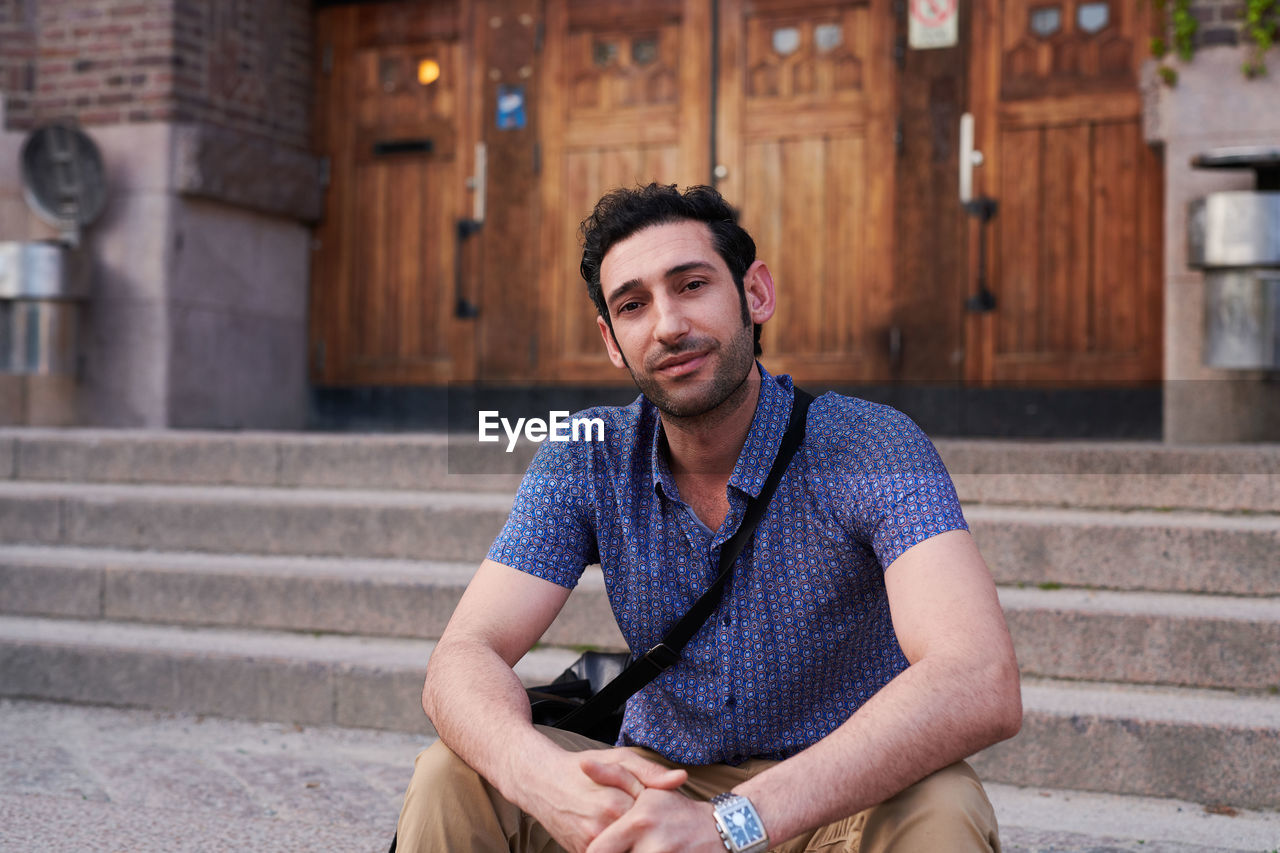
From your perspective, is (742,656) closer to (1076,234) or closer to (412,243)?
(1076,234)

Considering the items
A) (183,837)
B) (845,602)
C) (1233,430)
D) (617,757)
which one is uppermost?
(1233,430)

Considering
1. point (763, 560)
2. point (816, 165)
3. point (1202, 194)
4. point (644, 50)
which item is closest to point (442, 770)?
point (763, 560)

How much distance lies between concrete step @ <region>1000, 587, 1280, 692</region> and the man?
165 cm

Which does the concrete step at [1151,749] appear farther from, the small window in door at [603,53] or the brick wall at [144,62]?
the brick wall at [144,62]

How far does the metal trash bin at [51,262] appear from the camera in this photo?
6270 millimetres

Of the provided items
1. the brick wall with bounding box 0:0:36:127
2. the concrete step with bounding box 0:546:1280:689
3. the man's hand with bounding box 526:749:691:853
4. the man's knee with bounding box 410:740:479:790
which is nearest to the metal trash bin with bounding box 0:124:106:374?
the brick wall with bounding box 0:0:36:127

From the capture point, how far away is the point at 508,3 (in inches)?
278

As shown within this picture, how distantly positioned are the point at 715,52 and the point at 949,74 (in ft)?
4.28

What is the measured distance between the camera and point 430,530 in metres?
4.61

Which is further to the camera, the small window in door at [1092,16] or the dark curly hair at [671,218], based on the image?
the small window in door at [1092,16]

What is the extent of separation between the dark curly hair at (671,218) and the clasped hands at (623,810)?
2.91 ft

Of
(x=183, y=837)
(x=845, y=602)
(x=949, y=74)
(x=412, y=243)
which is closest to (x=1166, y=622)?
(x=845, y=602)

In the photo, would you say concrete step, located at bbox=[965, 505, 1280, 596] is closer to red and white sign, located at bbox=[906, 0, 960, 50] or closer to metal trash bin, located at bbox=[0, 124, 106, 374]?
red and white sign, located at bbox=[906, 0, 960, 50]

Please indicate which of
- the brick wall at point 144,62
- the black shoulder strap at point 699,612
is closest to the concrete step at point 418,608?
the black shoulder strap at point 699,612
